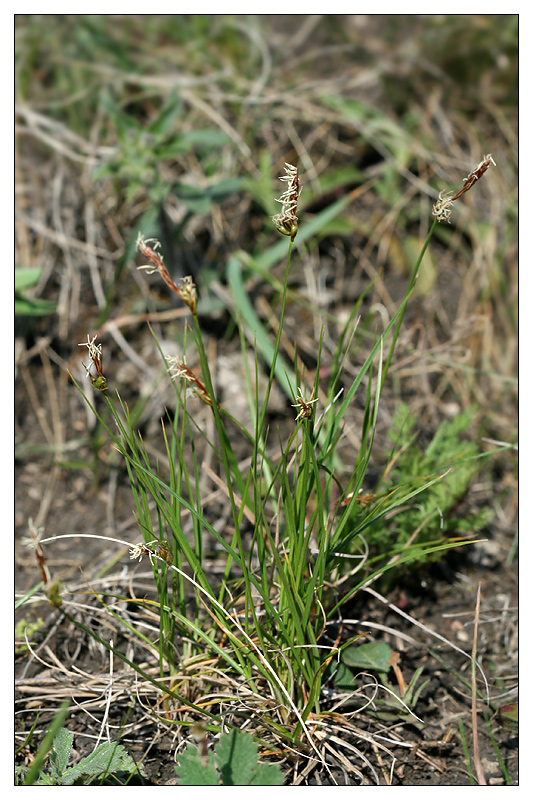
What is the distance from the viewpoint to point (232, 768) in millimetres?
1085

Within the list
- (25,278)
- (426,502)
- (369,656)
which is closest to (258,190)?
(25,278)

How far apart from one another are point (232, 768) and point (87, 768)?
292 mm

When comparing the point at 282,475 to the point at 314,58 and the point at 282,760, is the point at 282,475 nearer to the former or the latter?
the point at 282,760

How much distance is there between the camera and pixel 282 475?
1158 millimetres

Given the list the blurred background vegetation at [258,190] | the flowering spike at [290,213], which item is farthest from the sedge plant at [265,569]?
the blurred background vegetation at [258,190]

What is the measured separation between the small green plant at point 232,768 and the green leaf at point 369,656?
33cm

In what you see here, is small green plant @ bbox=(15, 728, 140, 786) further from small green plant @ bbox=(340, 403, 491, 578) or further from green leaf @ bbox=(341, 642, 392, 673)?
small green plant @ bbox=(340, 403, 491, 578)

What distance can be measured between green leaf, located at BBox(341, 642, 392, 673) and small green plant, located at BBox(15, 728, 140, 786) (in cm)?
48

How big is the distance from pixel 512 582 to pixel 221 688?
2.79 feet

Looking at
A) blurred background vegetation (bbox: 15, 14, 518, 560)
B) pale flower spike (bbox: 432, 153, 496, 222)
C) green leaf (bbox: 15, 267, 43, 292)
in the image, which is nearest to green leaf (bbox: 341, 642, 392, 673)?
blurred background vegetation (bbox: 15, 14, 518, 560)

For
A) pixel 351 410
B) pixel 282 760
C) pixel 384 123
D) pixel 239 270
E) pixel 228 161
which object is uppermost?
pixel 384 123

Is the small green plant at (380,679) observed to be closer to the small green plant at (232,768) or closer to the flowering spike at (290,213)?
the small green plant at (232,768)

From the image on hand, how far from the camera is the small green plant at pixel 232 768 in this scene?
3.52ft

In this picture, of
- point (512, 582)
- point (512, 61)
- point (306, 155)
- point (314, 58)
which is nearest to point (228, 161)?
point (306, 155)
